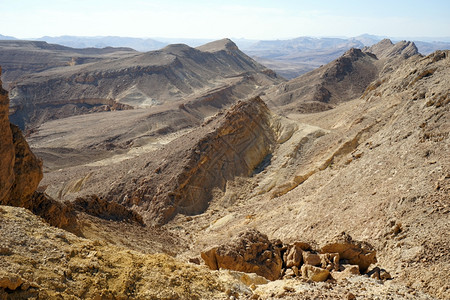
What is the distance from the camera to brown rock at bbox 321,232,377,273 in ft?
26.5

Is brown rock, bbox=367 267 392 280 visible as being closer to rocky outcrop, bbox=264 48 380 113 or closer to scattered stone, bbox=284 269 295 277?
scattered stone, bbox=284 269 295 277

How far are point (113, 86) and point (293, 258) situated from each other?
59.1m

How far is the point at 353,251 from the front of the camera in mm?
8172

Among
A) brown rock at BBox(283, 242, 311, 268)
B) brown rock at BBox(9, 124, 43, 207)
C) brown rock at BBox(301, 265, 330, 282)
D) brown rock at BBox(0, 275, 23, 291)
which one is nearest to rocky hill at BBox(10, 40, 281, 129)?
brown rock at BBox(9, 124, 43, 207)

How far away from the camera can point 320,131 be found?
2364 cm

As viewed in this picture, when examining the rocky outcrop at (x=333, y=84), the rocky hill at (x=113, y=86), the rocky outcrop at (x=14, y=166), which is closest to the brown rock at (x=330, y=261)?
the rocky outcrop at (x=14, y=166)

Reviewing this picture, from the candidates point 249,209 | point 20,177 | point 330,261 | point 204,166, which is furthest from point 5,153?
point 204,166

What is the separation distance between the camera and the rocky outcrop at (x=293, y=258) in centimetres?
762

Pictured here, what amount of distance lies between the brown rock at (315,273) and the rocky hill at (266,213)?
25 mm

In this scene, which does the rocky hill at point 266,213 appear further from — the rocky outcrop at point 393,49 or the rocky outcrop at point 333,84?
the rocky outcrop at point 393,49

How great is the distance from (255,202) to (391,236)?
997 centimetres

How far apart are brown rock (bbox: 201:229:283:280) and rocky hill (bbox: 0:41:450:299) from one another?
0.09 ft

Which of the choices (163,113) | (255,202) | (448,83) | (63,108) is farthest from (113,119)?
(448,83)

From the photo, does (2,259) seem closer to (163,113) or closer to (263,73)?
(163,113)
